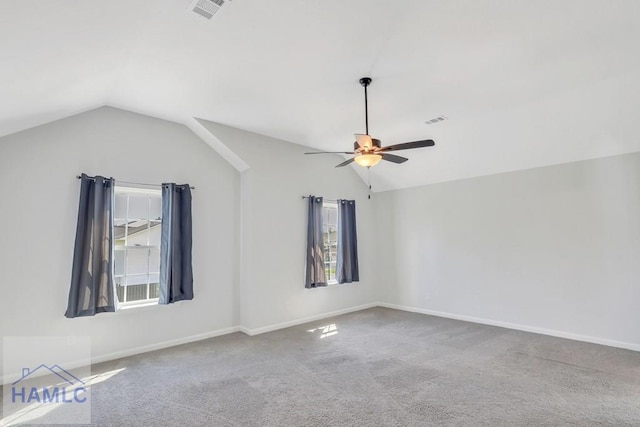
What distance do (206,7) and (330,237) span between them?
4.99 meters

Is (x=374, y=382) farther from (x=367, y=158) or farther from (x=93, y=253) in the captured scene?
(x=93, y=253)

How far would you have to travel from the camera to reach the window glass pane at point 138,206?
4477 mm

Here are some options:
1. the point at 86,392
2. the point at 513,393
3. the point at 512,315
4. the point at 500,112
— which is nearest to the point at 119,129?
the point at 86,392

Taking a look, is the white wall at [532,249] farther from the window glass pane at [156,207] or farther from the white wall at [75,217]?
the window glass pane at [156,207]

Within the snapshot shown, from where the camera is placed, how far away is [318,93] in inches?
151

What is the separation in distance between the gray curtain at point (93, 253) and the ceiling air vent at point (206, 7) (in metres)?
2.53

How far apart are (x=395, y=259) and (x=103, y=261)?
16.8 ft

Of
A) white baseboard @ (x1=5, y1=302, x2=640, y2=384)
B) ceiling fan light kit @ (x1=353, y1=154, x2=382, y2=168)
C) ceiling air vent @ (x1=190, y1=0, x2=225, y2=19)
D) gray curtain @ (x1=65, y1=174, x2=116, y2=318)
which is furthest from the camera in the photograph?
white baseboard @ (x1=5, y1=302, x2=640, y2=384)

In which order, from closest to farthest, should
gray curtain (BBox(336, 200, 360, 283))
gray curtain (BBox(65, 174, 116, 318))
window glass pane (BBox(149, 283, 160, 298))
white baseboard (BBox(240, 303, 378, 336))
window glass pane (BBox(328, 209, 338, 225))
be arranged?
gray curtain (BBox(65, 174, 116, 318)) < window glass pane (BBox(149, 283, 160, 298)) < white baseboard (BBox(240, 303, 378, 336)) < gray curtain (BBox(336, 200, 360, 283)) < window glass pane (BBox(328, 209, 338, 225))

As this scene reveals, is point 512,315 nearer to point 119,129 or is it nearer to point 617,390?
point 617,390

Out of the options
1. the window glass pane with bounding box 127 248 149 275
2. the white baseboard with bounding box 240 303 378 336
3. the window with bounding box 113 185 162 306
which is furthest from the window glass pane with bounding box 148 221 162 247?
the white baseboard with bounding box 240 303 378 336

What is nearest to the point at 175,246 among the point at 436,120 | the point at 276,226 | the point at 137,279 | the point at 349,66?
the point at 137,279

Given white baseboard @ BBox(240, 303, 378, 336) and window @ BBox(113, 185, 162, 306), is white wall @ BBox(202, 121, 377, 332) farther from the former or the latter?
window @ BBox(113, 185, 162, 306)

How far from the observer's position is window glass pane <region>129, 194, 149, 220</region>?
448 cm
